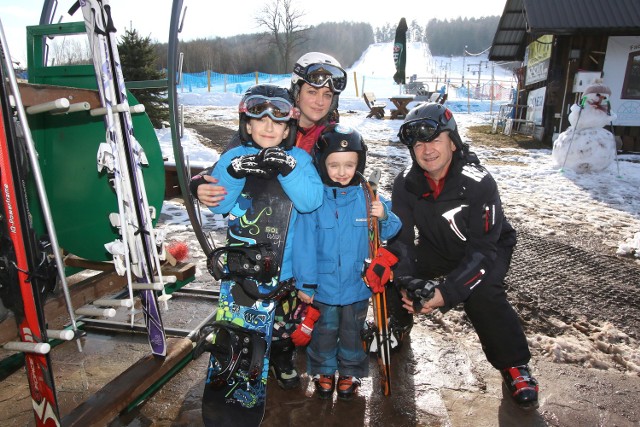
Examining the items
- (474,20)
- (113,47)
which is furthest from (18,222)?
(474,20)

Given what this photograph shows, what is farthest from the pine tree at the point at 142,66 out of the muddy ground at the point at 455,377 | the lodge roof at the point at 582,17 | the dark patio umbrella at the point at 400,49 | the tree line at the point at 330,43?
the tree line at the point at 330,43

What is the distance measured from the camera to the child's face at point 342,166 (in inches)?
97.7

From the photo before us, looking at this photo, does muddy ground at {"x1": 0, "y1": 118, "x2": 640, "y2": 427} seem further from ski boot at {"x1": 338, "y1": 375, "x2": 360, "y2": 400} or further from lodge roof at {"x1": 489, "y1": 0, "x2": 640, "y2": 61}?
lodge roof at {"x1": 489, "y1": 0, "x2": 640, "y2": 61}

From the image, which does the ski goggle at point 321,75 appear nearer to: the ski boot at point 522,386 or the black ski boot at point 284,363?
the black ski boot at point 284,363

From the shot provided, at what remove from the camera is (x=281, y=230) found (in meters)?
2.40

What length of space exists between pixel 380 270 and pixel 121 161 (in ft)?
4.63

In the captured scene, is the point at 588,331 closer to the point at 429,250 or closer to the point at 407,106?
the point at 429,250

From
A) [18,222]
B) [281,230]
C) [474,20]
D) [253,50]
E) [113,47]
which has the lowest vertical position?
[281,230]

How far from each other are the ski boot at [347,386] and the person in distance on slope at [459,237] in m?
0.55

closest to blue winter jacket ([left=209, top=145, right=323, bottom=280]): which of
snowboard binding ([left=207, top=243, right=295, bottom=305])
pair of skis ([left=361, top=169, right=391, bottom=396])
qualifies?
snowboard binding ([left=207, top=243, right=295, bottom=305])

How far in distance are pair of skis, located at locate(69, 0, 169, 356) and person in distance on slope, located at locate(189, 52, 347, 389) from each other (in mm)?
480

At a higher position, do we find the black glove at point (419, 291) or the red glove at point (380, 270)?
the red glove at point (380, 270)

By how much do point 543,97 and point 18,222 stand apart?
1571 centimetres

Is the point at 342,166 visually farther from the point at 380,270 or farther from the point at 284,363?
the point at 284,363
